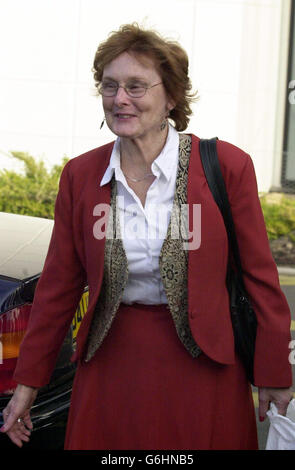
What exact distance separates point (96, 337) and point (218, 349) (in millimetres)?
388

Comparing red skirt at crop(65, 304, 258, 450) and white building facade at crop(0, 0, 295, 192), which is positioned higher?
white building facade at crop(0, 0, 295, 192)

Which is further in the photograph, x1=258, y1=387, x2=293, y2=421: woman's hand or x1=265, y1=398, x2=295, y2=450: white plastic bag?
x1=258, y1=387, x2=293, y2=421: woman's hand

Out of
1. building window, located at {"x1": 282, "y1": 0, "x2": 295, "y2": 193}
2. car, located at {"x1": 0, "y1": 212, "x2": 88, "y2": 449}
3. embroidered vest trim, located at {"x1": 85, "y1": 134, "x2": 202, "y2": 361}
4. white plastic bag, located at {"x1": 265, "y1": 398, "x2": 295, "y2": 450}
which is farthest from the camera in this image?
building window, located at {"x1": 282, "y1": 0, "x2": 295, "y2": 193}

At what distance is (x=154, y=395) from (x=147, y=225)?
1.76 ft

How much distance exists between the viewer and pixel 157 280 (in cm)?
255

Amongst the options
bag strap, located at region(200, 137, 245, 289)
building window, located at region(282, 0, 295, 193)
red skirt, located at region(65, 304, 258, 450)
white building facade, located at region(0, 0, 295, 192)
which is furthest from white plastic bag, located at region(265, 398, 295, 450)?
building window, located at region(282, 0, 295, 193)

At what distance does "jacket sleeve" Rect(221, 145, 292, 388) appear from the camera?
255cm

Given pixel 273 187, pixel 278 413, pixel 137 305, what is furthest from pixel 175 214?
pixel 273 187

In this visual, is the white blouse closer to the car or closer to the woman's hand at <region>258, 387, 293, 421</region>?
the woman's hand at <region>258, 387, 293, 421</region>

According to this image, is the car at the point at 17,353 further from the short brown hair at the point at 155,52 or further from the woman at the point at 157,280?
the short brown hair at the point at 155,52

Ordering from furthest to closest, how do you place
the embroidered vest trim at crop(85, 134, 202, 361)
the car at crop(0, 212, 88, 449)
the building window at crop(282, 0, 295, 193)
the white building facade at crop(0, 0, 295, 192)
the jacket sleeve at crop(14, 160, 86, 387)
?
the building window at crop(282, 0, 295, 193)
the white building facade at crop(0, 0, 295, 192)
the car at crop(0, 212, 88, 449)
the jacket sleeve at crop(14, 160, 86, 387)
the embroidered vest trim at crop(85, 134, 202, 361)

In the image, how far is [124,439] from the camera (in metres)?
2.63

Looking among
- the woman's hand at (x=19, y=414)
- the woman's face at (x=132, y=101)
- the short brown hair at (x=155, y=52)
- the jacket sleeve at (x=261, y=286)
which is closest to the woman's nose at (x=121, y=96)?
the woman's face at (x=132, y=101)
